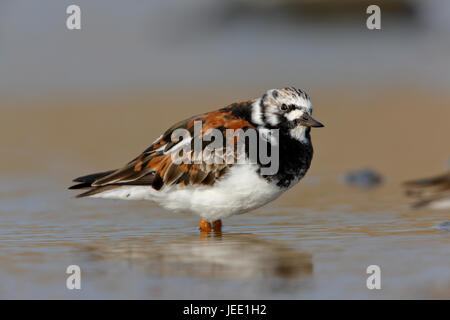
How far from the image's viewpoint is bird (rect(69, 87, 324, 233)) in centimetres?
658

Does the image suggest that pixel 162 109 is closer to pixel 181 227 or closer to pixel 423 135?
pixel 423 135

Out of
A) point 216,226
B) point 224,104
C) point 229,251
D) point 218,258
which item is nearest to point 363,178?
point 216,226

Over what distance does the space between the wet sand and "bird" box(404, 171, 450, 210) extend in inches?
11.1

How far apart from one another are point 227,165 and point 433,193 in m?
1.68

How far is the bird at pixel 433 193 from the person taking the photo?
643 centimetres

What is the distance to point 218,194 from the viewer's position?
6.71 meters

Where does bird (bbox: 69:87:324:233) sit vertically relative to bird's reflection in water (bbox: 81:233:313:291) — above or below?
above

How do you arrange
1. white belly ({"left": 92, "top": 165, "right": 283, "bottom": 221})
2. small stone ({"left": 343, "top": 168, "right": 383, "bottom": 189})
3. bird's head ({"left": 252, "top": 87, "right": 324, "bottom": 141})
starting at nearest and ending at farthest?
1. white belly ({"left": 92, "top": 165, "right": 283, "bottom": 221})
2. bird's head ({"left": 252, "top": 87, "right": 324, "bottom": 141})
3. small stone ({"left": 343, "top": 168, "right": 383, "bottom": 189})

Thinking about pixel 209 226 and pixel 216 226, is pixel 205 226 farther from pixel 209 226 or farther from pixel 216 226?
pixel 216 226

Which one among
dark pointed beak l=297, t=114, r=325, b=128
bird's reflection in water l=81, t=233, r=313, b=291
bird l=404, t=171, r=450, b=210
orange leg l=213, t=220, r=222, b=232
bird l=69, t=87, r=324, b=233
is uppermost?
dark pointed beak l=297, t=114, r=325, b=128

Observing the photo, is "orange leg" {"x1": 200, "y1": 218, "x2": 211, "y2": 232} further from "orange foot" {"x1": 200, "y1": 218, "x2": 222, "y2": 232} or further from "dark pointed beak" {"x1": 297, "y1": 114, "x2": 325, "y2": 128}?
"dark pointed beak" {"x1": 297, "y1": 114, "x2": 325, "y2": 128}

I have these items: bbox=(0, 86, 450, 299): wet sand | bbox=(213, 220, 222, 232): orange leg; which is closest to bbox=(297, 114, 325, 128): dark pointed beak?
bbox=(0, 86, 450, 299): wet sand

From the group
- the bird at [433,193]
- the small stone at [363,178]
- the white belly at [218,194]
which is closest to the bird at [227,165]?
the white belly at [218,194]

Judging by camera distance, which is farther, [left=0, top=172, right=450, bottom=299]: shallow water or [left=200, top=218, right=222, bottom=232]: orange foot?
[left=200, top=218, right=222, bottom=232]: orange foot
